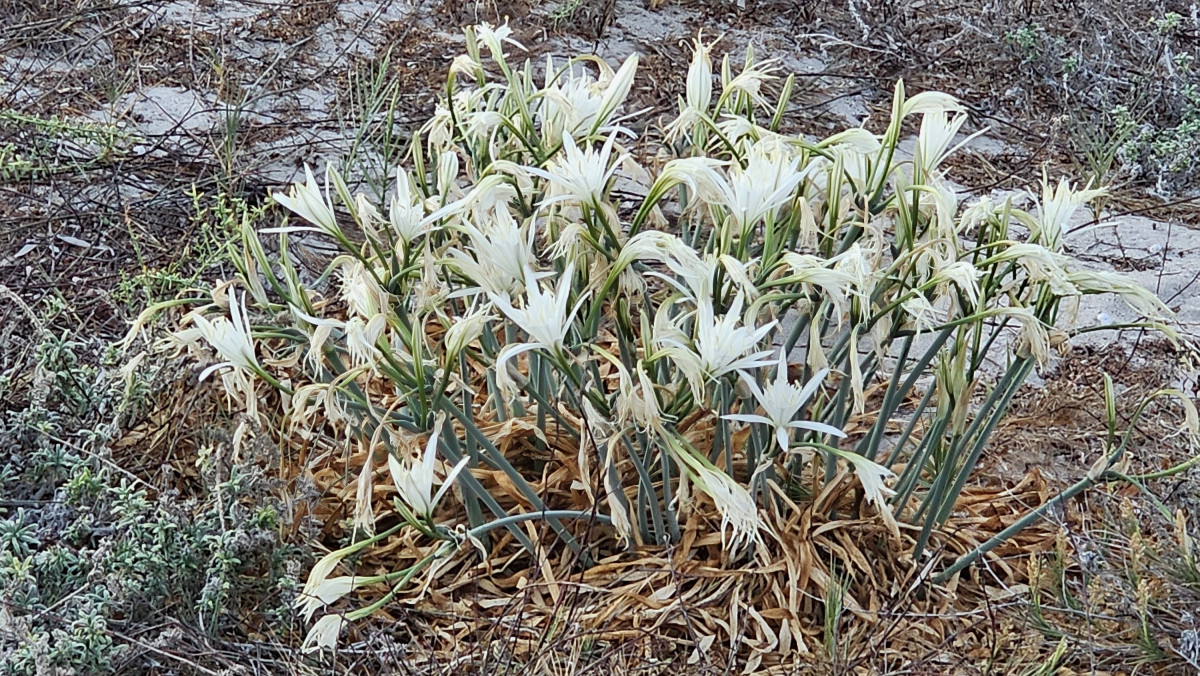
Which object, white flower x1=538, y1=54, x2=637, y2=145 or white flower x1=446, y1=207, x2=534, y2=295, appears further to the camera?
white flower x1=538, y1=54, x2=637, y2=145

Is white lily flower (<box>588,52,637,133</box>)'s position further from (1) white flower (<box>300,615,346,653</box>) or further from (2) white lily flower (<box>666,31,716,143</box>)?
(1) white flower (<box>300,615,346,653</box>)

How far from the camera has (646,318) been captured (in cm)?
185

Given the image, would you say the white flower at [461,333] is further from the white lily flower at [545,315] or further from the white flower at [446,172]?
the white flower at [446,172]

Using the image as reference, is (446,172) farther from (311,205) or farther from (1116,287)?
(1116,287)

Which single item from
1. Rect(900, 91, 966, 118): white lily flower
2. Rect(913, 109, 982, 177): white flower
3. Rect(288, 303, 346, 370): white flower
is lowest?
Rect(288, 303, 346, 370): white flower

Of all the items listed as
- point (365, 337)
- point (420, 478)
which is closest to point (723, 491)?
point (420, 478)

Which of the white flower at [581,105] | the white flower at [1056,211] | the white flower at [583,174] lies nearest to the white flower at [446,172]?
the white flower at [581,105]

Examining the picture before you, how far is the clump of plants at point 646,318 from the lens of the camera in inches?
65.6

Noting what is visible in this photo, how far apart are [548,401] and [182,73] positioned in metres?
2.37

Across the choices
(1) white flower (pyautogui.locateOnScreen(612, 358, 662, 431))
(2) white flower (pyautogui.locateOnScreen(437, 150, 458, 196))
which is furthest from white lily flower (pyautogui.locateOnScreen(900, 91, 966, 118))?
(2) white flower (pyautogui.locateOnScreen(437, 150, 458, 196))

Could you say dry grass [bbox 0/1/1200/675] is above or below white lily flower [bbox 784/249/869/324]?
below

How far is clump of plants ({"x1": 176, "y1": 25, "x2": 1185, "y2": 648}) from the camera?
1.67 metres

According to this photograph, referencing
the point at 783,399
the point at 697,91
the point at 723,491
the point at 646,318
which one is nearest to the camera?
the point at 723,491

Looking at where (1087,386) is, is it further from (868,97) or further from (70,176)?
(70,176)
